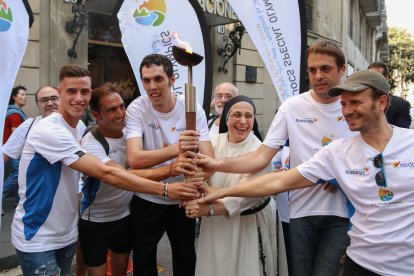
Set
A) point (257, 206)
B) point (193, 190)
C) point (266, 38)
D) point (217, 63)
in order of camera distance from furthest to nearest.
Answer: point (217, 63) < point (266, 38) < point (257, 206) < point (193, 190)

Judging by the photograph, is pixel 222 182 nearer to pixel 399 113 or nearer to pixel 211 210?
pixel 211 210

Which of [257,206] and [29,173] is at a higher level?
[29,173]

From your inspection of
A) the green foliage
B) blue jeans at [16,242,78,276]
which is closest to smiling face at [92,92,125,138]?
blue jeans at [16,242,78,276]

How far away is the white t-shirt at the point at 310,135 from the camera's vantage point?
259cm

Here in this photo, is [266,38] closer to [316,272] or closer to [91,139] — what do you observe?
[91,139]

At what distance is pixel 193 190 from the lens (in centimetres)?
271

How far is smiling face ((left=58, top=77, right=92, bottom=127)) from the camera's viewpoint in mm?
2719

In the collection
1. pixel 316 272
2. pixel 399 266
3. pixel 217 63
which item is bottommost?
pixel 316 272

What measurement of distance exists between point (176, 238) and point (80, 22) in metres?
5.65

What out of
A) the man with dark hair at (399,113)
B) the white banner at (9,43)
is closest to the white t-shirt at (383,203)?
the white banner at (9,43)

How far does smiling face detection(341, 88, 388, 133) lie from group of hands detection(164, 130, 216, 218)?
0.95 m

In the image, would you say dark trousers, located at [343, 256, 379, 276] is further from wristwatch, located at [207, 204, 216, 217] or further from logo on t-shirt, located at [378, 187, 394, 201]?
wristwatch, located at [207, 204, 216, 217]

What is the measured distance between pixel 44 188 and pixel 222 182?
4.03 feet

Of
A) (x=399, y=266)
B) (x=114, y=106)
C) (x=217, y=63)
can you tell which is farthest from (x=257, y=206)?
(x=217, y=63)
